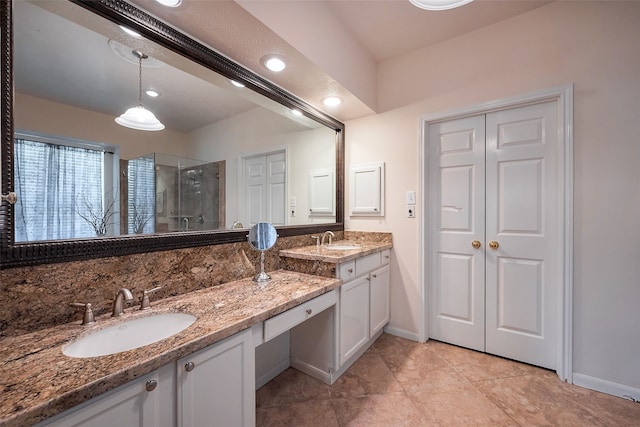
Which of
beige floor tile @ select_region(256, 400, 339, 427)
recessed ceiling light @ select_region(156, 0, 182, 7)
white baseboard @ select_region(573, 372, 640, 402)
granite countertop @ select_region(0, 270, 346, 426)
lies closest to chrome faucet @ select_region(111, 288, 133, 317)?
granite countertop @ select_region(0, 270, 346, 426)

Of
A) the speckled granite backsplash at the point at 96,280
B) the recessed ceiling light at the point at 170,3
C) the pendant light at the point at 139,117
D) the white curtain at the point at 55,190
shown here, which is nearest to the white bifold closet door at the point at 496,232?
the speckled granite backsplash at the point at 96,280

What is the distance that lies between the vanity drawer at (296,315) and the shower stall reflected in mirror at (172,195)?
0.69 m

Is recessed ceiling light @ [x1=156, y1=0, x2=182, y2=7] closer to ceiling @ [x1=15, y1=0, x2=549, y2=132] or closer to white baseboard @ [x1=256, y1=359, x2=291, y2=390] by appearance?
ceiling @ [x1=15, y1=0, x2=549, y2=132]

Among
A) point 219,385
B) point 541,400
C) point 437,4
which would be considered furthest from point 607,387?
point 437,4

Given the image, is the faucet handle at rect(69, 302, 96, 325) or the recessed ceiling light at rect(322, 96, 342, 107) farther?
the recessed ceiling light at rect(322, 96, 342, 107)

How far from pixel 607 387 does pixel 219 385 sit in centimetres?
241

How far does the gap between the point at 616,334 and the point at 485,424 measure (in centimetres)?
108

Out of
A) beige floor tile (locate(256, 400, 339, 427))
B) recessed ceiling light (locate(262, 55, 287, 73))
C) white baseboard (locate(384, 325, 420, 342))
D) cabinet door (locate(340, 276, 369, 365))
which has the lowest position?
beige floor tile (locate(256, 400, 339, 427))

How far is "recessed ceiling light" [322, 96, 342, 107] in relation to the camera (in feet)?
7.42

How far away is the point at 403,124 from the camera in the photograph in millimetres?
2488

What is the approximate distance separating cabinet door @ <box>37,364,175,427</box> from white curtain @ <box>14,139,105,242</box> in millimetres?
667

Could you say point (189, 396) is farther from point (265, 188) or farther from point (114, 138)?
point (265, 188)

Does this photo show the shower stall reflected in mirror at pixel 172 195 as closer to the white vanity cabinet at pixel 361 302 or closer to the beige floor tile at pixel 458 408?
the white vanity cabinet at pixel 361 302

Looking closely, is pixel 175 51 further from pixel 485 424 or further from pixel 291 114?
pixel 485 424
